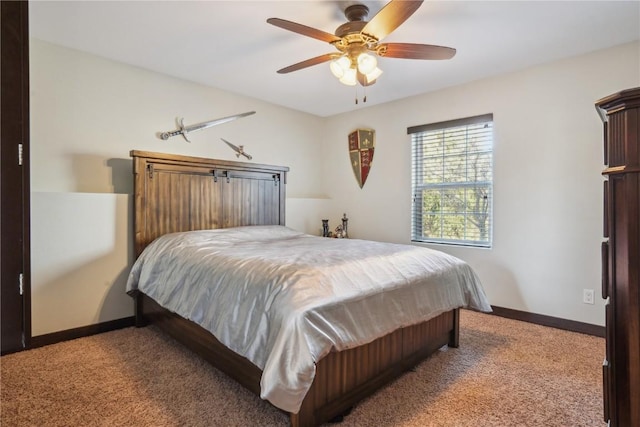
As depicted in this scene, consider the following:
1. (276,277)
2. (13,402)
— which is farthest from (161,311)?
(276,277)

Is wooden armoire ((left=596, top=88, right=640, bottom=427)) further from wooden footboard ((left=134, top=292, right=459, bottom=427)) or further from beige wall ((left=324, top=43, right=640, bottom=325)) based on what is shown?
beige wall ((left=324, top=43, right=640, bottom=325))

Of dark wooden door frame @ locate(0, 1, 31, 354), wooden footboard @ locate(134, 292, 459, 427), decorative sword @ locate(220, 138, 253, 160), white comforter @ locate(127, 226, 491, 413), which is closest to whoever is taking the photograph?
dark wooden door frame @ locate(0, 1, 31, 354)

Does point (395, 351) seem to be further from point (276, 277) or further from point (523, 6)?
point (523, 6)

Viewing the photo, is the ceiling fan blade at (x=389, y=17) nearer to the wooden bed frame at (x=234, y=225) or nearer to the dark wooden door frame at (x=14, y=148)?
the dark wooden door frame at (x=14, y=148)

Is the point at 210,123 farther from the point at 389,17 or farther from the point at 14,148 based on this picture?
the point at 14,148

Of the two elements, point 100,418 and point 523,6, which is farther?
point 523,6

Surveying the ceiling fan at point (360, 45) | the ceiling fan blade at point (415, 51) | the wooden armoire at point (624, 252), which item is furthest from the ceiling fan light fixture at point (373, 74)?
the wooden armoire at point (624, 252)

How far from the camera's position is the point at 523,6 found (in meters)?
2.09

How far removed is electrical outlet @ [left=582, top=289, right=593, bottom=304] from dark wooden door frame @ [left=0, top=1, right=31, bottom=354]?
140 inches

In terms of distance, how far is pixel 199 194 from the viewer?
321cm

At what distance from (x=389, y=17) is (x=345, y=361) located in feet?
5.95

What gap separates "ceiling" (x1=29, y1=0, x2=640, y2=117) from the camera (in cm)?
212

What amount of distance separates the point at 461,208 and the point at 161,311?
120 inches

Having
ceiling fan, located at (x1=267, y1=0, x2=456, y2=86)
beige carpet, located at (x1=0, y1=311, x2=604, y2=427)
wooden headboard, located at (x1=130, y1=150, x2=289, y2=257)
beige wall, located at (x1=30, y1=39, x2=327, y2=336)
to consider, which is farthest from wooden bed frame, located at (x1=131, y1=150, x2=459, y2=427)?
ceiling fan, located at (x1=267, y1=0, x2=456, y2=86)
